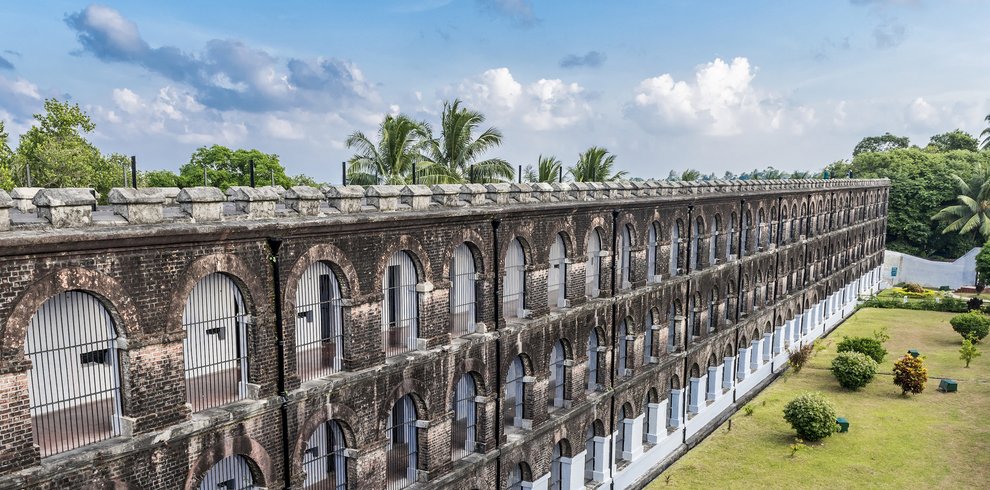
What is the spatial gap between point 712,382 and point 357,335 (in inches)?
1046

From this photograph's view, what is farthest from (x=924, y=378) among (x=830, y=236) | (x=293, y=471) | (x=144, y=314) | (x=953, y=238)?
(x=953, y=238)

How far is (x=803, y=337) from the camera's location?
177 feet

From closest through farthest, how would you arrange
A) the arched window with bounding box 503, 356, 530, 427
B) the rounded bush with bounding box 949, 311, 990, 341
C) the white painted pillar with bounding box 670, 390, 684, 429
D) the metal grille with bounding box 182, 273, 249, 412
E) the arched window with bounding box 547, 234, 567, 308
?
1. the metal grille with bounding box 182, 273, 249, 412
2. the arched window with bounding box 503, 356, 530, 427
3. the arched window with bounding box 547, 234, 567, 308
4. the white painted pillar with bounding box 670, 390, 684, 429
5. the rounded bush with bounding box 949, 311, 990, 341

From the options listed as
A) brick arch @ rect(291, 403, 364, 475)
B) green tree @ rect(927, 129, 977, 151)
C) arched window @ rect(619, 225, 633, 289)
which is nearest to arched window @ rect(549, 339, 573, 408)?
arched window @ rect(619, 225, 633, 289)

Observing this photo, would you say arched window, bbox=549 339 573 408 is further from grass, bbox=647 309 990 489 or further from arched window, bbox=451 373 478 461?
grass, bbox=647 309 990 489

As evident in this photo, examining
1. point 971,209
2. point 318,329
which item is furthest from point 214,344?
point 971,209

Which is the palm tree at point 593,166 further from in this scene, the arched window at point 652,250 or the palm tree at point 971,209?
the palm tree at point 971,209

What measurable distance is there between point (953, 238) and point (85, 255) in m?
94.6

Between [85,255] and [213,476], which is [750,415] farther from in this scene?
[85,255]

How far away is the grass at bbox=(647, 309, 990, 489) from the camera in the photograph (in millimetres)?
31594

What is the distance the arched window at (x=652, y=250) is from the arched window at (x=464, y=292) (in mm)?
11785

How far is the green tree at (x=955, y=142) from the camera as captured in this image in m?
110

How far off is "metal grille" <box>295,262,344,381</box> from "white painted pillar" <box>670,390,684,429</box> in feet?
66.0

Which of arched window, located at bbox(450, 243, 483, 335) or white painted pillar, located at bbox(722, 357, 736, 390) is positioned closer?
arched window, located at bbox(450, 243, 483, 335)
